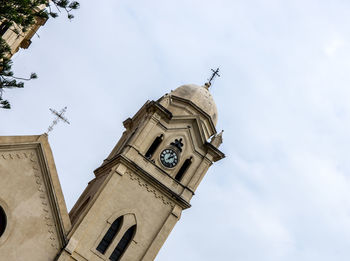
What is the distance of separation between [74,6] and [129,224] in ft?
47.2

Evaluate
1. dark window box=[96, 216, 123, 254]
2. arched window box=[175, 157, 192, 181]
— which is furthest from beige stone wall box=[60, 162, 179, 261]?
arched window box=[175, 157, 192, 181]

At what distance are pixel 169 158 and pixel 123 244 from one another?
5.33 m

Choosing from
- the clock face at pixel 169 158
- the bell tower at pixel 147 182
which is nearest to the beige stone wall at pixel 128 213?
the bell tower at pixel 147 182

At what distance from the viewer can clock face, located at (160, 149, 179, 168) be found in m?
30.1

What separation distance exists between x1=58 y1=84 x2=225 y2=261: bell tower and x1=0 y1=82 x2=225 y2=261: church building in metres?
0.05

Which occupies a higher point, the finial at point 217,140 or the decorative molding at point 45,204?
the finial at point 217,140

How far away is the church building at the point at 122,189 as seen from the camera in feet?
81.9

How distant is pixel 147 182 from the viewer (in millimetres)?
29062

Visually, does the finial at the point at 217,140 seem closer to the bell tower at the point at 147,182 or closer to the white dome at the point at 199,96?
the bell tower at the point at 147,182

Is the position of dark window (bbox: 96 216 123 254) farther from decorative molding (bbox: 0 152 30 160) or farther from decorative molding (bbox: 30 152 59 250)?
decorative molding (bbox: 0 152 30 160)

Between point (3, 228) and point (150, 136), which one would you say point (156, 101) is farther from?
point (3, 228)

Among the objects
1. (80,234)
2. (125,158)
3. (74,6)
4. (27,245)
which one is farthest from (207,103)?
(74,6)

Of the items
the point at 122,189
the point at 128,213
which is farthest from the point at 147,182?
the point at 128,213

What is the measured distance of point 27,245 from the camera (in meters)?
24.9
